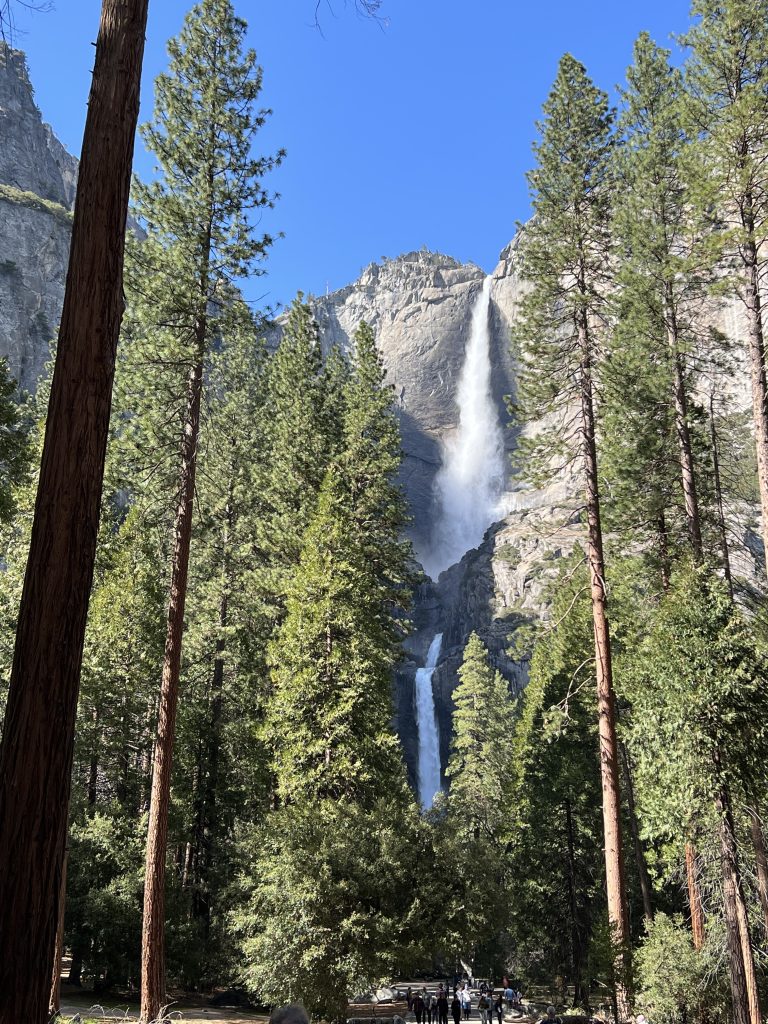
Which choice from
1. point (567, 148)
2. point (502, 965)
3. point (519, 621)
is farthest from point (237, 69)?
point (519, 621)

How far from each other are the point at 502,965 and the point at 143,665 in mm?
24484

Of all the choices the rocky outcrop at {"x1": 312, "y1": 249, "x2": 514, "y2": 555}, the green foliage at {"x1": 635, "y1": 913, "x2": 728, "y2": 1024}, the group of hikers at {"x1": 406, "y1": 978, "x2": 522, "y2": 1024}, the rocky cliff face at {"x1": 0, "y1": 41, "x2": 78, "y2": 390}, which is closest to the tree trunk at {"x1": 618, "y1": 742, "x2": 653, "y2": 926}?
the group of hikers at {"x1": 406, "y1": 978, "x2": 522, "y2": 1024}

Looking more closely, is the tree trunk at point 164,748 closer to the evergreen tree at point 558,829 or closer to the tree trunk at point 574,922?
the evergreen tree at point 558,829

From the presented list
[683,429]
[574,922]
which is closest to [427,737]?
[574,922]

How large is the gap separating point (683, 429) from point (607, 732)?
765cm

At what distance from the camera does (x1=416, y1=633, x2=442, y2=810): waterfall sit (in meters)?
62.9

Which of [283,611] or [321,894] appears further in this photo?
[283,611]

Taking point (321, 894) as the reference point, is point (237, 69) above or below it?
above

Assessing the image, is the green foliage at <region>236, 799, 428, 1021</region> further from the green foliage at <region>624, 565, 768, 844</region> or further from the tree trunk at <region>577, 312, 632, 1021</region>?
the green foliage at <region>624, 565, 768, 844</region>

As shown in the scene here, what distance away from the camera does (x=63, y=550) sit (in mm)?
3832

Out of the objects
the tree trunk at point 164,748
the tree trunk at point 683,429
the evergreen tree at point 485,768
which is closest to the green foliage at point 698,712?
the tree trunk at point 683,429

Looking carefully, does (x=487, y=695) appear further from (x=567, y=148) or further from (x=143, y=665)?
(x=567, y=148)

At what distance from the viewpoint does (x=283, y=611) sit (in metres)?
22.8

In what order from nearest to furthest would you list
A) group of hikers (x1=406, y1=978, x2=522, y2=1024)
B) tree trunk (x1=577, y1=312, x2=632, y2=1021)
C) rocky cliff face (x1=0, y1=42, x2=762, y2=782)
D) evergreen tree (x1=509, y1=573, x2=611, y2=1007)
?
tree trunk (x1=577, y1=312, x2=632, y2=1021), group of hikers (x1=406, y1=978, x2=522, y2=1024), evergreen tree (x1=509, y1=573, x2=611, y2=1007), rocky cliff face (x1=0, y1=42, x2=762, y2=782)
